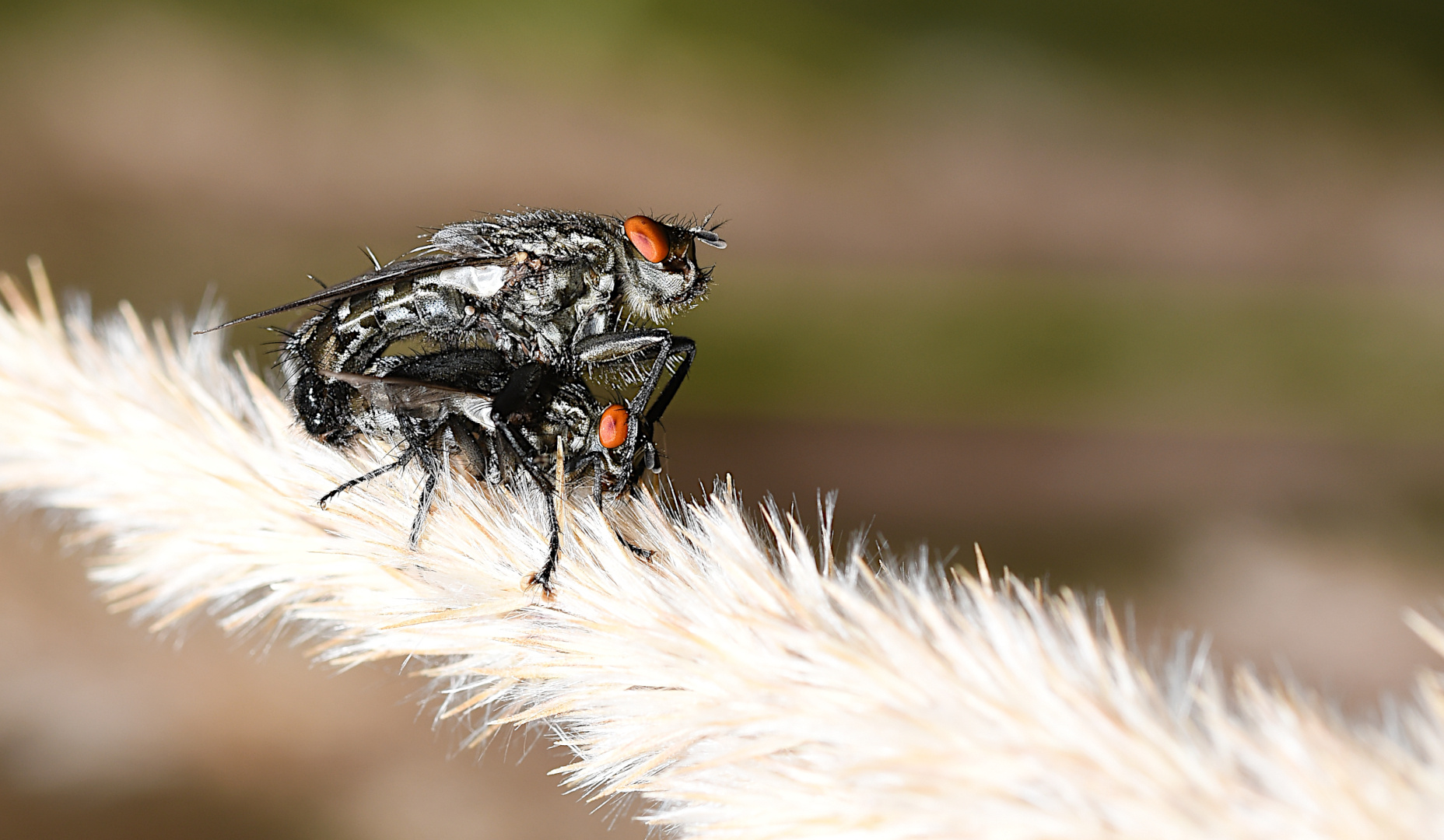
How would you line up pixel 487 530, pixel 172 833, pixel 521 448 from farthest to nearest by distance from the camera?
pixel 172 833 → pixel 521 448 → pixel 487 530

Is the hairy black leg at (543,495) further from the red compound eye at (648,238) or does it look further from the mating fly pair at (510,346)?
the red compound eye at (648,238)

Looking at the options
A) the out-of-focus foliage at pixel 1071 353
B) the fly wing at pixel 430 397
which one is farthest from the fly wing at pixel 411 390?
the out-of-focus foliage at pixel 1071 353

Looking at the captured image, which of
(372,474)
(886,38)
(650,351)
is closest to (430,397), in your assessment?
(372,474)

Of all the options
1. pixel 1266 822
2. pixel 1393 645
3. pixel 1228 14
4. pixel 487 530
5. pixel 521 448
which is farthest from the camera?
pixel 1228 14

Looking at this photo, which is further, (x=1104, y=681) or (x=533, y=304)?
(x=533, y=304)

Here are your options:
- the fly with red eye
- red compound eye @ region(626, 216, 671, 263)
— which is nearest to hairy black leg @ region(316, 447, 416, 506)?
the fly with red eye

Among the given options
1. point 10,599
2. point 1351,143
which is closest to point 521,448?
point 10,599

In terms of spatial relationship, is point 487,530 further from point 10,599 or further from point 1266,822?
point 10,599

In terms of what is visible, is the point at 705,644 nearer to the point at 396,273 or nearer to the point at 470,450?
the point at 470,450
